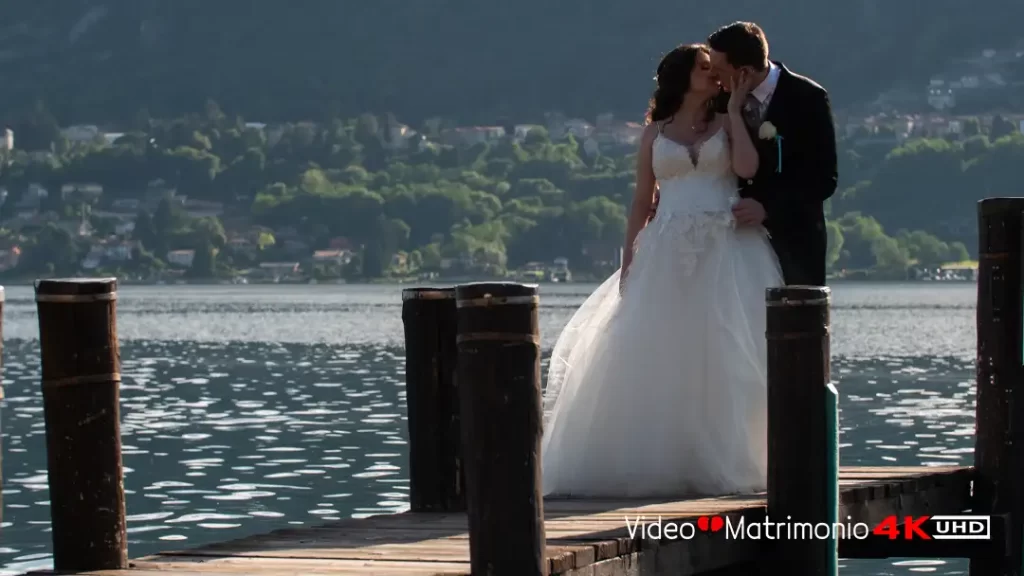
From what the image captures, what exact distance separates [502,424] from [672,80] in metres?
2.93

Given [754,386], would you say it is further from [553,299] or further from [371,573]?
[553,299]

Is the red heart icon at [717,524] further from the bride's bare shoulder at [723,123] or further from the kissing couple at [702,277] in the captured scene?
the bride's bare shoulder at [723,123]

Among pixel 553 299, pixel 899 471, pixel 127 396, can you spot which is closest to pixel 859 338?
pixel 127 396

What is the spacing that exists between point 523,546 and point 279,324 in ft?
289

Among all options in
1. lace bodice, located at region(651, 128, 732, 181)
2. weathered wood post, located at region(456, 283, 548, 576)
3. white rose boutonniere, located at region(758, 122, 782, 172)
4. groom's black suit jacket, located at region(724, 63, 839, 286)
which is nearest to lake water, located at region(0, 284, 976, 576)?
groom's black suit jacket, located at region(724, 63, 839, 286)

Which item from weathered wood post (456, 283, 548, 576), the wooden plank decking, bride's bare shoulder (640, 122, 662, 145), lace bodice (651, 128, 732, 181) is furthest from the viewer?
bride's bare shoulder (640, 122, 662, 145)

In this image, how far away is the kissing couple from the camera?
8625 mm

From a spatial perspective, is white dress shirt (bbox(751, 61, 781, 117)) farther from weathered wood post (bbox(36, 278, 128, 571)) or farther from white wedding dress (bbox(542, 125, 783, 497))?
weathered wood post (bbox(36, 278, 128, 571))

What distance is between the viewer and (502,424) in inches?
246

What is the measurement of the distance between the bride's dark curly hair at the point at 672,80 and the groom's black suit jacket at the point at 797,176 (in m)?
0.37

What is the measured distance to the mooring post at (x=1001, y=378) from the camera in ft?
30.9

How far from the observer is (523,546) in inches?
250

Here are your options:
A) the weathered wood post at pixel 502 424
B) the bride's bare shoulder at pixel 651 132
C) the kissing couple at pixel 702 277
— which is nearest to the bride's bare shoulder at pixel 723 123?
the kissing couple at pixel 702 277

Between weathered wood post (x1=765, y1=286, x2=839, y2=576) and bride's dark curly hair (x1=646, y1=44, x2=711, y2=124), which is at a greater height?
bride's dark curly hair (x1=646, y1=44, x2=711, y2=124)
